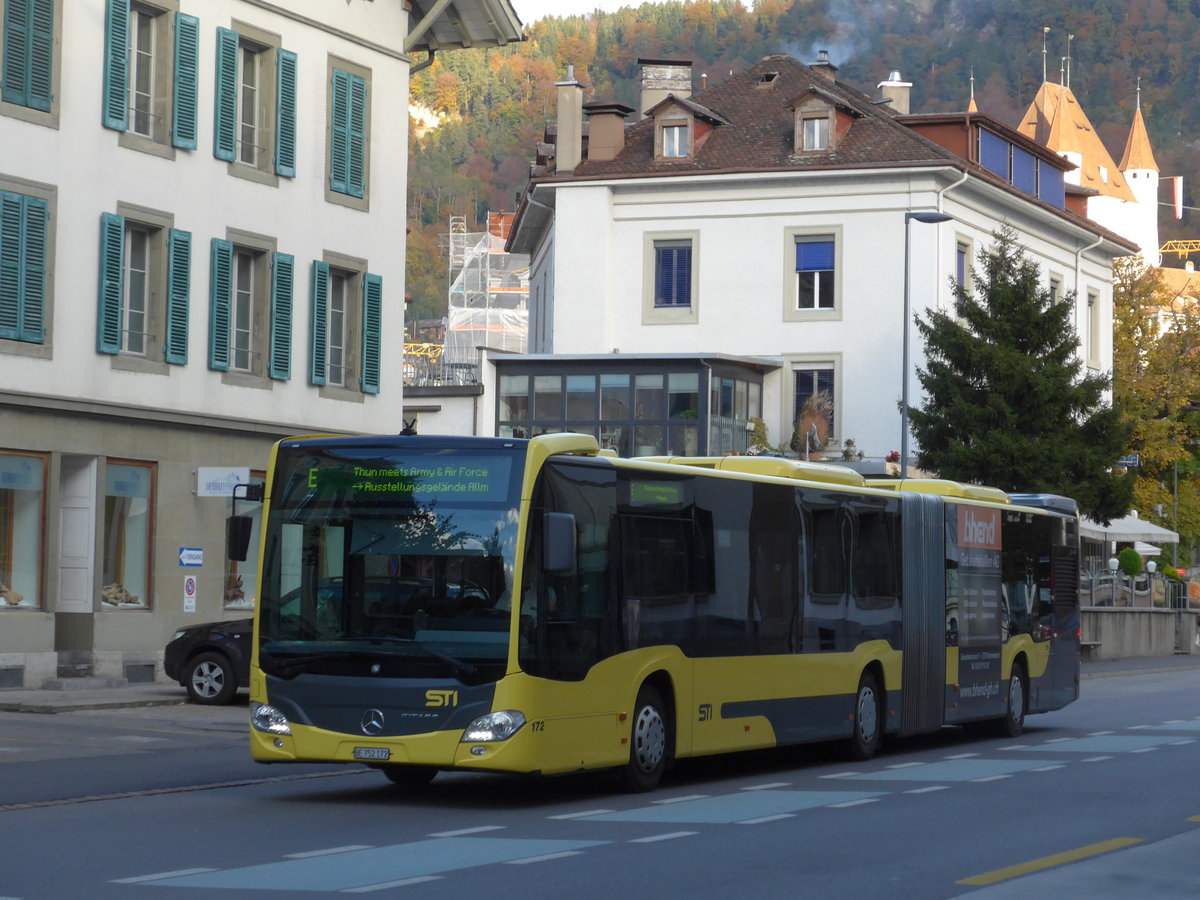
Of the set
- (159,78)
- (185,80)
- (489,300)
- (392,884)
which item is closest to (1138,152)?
(489,300)

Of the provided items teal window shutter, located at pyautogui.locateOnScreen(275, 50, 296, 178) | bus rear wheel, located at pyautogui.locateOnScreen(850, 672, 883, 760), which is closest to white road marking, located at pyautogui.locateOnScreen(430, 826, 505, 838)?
bus rear wheel, located at pyautogui.locateOnScreen(850, 672, 883, 760)

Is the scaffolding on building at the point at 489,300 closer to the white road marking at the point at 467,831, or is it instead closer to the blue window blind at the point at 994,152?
the blue window blind at the point at 994,152

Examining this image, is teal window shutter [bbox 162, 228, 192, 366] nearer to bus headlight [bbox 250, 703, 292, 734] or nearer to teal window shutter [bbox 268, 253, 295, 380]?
teal window shutter [bbox 268, 253, 295, 380]

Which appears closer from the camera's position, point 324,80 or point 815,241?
point 324,80

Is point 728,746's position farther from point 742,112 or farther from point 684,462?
point 742,112

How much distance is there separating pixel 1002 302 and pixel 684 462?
2754 cm

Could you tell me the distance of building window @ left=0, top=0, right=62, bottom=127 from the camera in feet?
88.6

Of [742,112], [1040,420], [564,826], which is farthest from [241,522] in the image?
[742,112]

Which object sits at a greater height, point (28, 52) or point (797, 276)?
point (797, 276)

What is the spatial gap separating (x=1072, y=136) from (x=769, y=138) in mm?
121706

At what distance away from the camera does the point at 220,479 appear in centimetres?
2834

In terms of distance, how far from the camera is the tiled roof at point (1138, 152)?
184625mm

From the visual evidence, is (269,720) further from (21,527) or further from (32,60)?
(32,60)

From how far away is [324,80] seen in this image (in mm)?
33281
